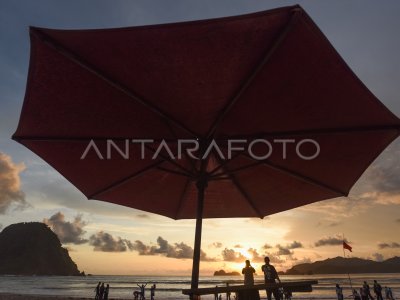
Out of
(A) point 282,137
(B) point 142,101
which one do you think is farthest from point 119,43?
(A) point 282,137

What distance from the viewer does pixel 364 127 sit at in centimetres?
562

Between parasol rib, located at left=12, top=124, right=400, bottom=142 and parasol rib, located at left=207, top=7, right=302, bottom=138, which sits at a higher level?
parasol rib, located at left=207, top=7, right=302, bottom=138

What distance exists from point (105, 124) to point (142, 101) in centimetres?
101

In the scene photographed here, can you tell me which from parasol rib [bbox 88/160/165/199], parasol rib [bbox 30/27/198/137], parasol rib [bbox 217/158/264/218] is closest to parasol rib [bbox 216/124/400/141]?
parasol rib [bbox 30/27/198/137]

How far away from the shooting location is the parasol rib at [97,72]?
13.5 ft

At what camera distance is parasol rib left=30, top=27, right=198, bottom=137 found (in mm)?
4109

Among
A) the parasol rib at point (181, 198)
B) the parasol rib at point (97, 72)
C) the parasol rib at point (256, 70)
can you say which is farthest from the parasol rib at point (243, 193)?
the parasol rib at point (97, 72)

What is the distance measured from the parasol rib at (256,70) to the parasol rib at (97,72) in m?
0.66

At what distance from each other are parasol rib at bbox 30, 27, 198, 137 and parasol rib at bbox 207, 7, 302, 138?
0.66 metres

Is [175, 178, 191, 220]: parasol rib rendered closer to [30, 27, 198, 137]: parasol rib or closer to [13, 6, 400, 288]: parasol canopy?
[13, 6, 400, 288]: parasol canopy

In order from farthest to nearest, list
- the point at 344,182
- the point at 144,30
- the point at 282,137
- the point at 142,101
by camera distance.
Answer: the point at 344,182 < the point at 282,137 < the point at 142,101 < the point at 144,30

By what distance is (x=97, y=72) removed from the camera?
465cm

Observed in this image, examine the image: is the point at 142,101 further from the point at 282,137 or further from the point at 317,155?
the point at 317,155

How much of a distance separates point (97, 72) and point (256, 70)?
6.87 ft
